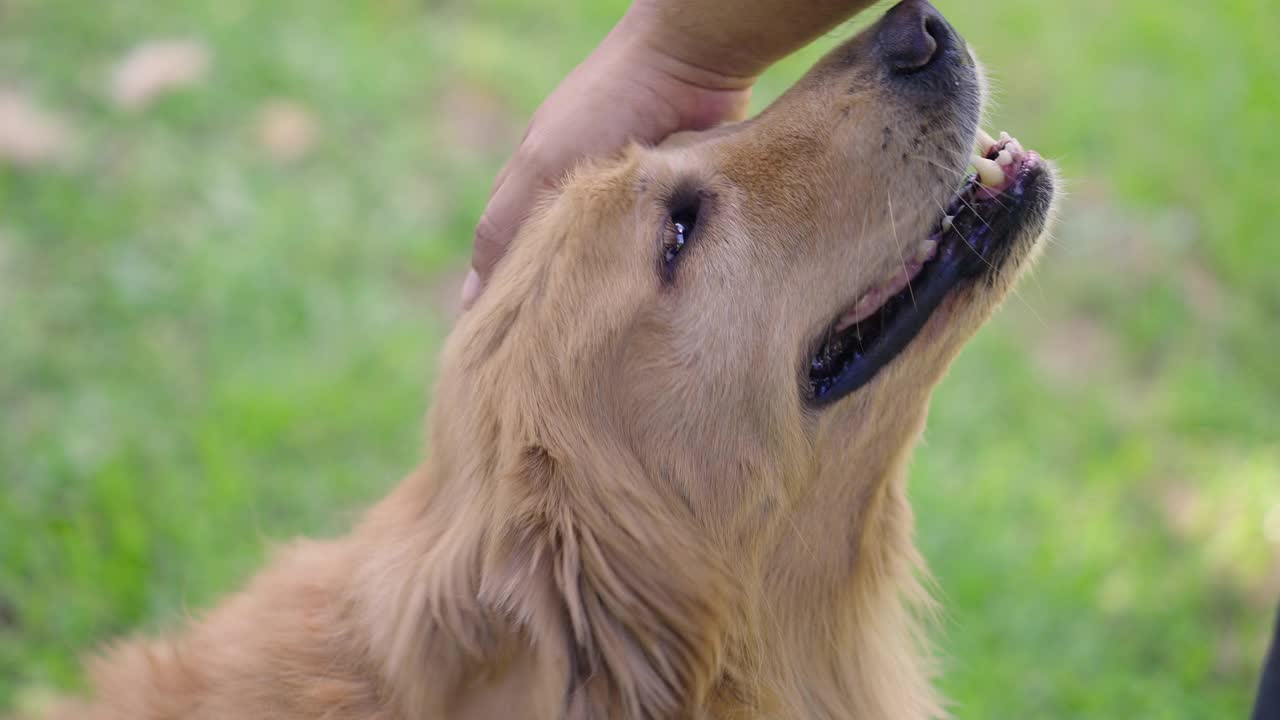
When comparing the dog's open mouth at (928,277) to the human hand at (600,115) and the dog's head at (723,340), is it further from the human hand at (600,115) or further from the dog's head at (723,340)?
the human hand at (600,115)

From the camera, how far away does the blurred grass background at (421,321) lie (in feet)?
14.4

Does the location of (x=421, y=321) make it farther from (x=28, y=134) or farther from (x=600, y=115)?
(x=600, y=115)

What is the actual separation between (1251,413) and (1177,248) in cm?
103

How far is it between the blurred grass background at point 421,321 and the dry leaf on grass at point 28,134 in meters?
0.02

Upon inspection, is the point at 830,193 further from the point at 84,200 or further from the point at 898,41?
the point at 84,200

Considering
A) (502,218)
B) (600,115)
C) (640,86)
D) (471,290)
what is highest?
(640,86)

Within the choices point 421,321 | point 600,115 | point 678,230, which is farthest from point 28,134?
point 678,230

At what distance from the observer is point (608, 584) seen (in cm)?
262

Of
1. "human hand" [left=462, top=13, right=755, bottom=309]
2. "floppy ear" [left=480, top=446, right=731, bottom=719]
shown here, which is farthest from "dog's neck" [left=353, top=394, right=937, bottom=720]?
"human hand" [left=462, top=13, right=755, bottom=309]

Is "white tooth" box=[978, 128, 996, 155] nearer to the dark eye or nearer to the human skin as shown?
the human skin

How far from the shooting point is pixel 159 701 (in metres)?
2.88

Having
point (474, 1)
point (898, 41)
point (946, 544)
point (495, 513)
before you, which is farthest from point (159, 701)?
point (474, 1)

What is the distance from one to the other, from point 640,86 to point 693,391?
84 cm

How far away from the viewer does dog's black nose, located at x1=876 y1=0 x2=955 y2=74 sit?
9.12 ft
